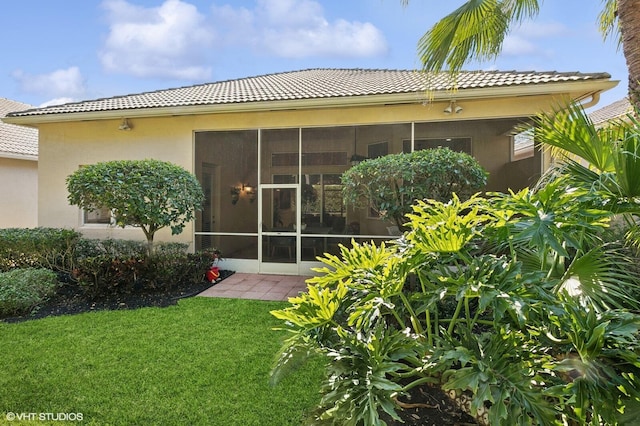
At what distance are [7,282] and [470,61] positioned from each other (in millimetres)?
9546

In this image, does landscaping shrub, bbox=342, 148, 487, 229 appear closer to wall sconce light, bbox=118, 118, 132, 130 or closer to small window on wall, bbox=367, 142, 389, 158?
small window on wall, bbox=367, 142, 389, 158

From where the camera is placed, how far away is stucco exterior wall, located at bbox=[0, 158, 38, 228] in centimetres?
1307

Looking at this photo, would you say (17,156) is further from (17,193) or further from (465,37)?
(465,37)

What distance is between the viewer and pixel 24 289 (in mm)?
6105

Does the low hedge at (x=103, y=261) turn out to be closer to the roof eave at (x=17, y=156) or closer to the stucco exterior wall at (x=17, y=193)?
the roof eave at (x=17, y=156)

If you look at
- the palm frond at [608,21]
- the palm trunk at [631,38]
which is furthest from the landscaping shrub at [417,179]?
the palm frond at [608,21]

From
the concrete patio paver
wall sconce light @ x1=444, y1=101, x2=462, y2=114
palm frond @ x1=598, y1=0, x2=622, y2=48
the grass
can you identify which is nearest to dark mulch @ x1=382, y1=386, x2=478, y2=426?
the grass

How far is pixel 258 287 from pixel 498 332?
593 cm

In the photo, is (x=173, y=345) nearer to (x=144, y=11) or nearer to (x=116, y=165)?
(x=116, y=165)

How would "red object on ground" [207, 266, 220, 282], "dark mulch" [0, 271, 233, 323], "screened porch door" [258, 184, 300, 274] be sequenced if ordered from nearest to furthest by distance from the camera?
"dark mulch" [0, 271, 233, 323] < "red object on ground" [207, 266, 220, 282] < "screened porch door" [258, 184, 300, 274]

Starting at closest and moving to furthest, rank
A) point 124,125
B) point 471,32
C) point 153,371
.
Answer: point 153,371 → point 471,32 → point 124,125

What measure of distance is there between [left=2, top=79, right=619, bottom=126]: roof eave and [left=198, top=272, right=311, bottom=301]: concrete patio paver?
432cm

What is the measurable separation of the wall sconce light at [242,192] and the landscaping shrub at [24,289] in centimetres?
423

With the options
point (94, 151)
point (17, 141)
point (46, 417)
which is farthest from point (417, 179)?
point (17, 141)
